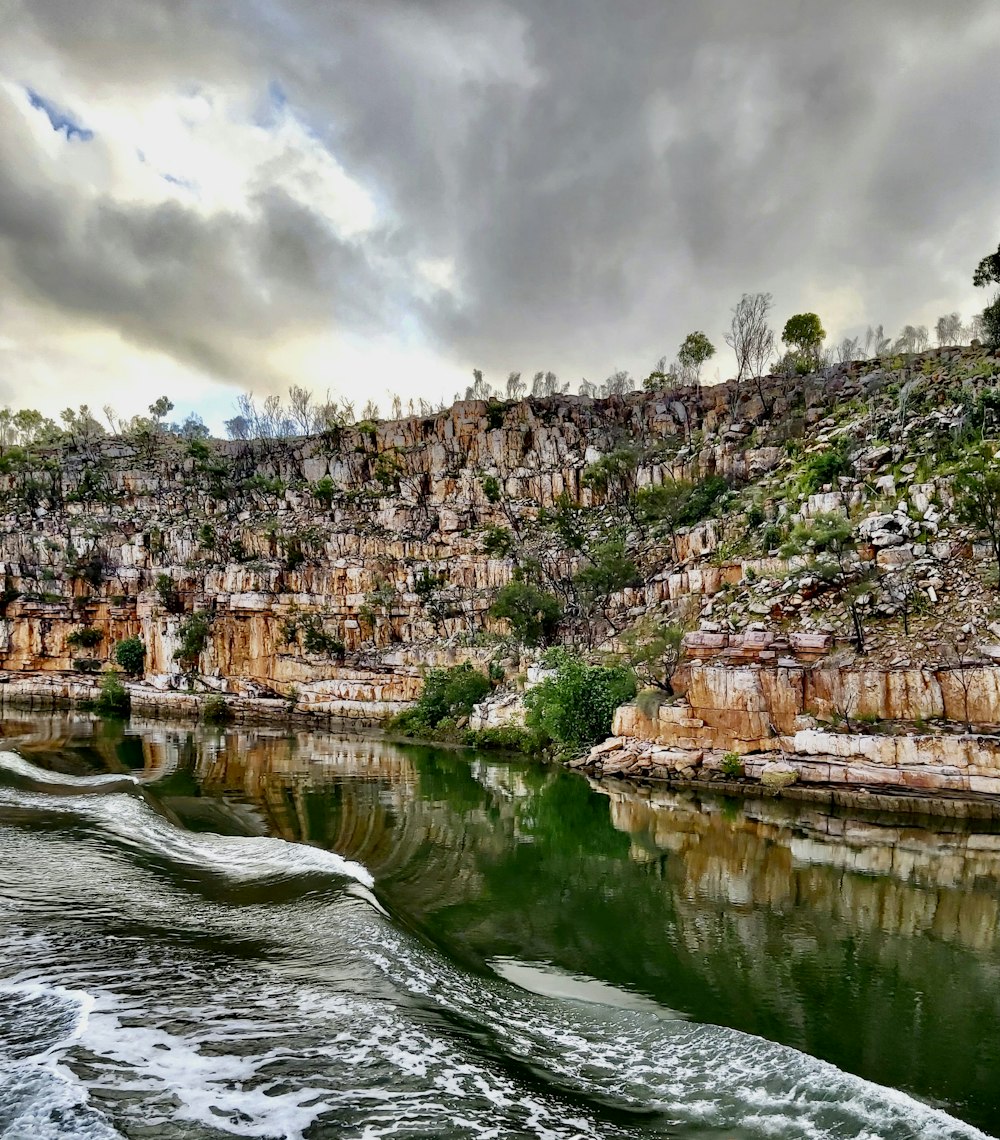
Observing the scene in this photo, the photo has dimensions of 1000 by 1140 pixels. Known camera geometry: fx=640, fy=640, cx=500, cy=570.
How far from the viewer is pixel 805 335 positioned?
74.8 metres

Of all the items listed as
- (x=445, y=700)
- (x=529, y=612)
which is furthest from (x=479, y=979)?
(x=529, y=612)

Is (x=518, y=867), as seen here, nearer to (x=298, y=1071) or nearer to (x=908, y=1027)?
(x=908, y=1027)

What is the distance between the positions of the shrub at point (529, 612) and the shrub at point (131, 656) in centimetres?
4273

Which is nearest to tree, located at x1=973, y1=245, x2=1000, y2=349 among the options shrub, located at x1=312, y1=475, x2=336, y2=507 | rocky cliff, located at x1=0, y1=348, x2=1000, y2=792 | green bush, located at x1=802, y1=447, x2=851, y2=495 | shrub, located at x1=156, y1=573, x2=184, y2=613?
rocky cliff, located at x1=0, y1=348, x2=1000, y2=792

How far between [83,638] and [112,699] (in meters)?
13.0

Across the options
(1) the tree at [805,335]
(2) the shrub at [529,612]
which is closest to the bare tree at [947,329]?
(1) the tree at [805,335]

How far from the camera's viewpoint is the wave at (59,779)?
24094 mm

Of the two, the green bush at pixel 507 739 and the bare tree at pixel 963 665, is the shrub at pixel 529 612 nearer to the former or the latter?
the green bush at pixel 507 739

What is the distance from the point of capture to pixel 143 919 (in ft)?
38.7

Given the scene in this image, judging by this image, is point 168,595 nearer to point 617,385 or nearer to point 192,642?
point 192,642

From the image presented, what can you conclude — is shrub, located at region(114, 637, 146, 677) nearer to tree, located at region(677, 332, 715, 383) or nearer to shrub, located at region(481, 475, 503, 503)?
shrub, located at region(481, 475, 503, 503)

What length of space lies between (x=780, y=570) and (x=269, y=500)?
2697 inches

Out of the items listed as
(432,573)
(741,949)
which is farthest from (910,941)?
(432,573)

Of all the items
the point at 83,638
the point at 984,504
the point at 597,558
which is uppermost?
the point at 597,558
